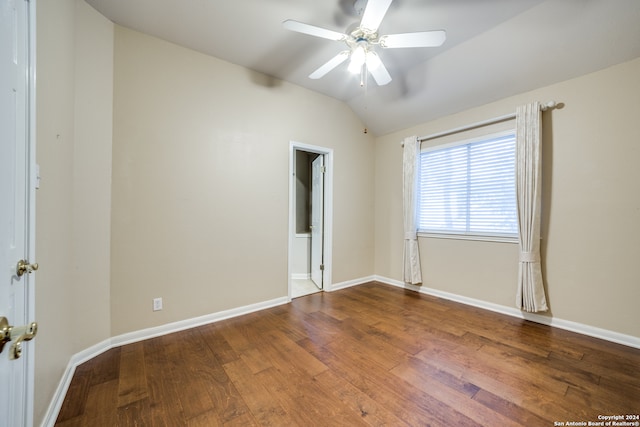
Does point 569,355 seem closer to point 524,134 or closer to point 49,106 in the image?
point 524,134

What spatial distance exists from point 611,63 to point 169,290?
469 centimetres

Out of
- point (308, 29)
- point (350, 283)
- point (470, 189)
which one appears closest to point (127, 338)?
point (350, 283)

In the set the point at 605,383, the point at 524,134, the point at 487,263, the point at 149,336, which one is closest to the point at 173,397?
the point at 149,336

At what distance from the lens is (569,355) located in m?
2.04

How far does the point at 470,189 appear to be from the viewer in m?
3.20

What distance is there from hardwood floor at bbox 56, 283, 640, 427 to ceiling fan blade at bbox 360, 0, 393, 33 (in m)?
2.49

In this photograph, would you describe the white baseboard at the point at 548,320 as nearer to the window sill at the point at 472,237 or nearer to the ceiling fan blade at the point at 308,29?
the window sill at the point at 472,237

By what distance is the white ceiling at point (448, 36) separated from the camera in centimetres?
201

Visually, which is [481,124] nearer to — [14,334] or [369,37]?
[369,37]

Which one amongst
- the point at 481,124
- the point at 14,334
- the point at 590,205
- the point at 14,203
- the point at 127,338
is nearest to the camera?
the point at 14,334

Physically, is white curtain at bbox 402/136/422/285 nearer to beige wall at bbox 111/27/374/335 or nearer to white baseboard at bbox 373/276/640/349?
white baseboard at bbox 373/276/640/349

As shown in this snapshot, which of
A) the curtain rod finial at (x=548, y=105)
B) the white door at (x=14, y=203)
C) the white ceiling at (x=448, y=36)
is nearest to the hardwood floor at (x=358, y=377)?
the white door at (x=14, y=203)

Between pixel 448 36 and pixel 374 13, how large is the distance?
127 centimetres

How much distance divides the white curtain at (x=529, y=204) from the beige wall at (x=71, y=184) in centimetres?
389
